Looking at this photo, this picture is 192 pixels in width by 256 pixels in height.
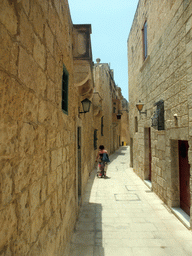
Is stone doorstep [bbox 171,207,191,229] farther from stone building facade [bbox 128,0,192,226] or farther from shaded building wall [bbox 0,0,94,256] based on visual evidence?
shaded building wall [bbox 0,0,94,256]

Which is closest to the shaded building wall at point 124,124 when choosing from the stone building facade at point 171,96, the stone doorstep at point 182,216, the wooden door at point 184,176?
the stone building facade at point 171,96

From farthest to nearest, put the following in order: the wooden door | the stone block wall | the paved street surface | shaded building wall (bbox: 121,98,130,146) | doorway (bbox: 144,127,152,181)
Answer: shaded building wall (bbox: 121,98,130,146)
doorway (bbox: 144,127,152,181)
the wooden door
the paved street surface
the stone block wall

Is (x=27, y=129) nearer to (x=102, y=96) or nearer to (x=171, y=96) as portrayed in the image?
(x=171, y=96)

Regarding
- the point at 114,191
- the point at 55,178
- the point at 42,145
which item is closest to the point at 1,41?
the point at 42,145

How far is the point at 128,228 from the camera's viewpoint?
147 inches

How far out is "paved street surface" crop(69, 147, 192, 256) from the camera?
119 inches

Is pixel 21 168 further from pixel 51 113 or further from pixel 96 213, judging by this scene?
pixel 96 213

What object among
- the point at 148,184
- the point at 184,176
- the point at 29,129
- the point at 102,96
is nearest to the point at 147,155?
the point at 148,184

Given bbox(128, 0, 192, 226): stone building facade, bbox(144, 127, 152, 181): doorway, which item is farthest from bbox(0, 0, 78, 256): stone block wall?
bbox(144, 127, 152, 181): doorway

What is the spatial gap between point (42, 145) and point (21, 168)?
471 mm

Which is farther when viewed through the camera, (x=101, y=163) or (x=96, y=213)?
(x=101, y=163)

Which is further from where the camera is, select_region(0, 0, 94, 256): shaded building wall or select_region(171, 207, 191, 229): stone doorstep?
select_region(171, 207, 191, 229): stone doorstep

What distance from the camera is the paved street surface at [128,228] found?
3.02 metres

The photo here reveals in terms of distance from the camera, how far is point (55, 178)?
7.11ft
